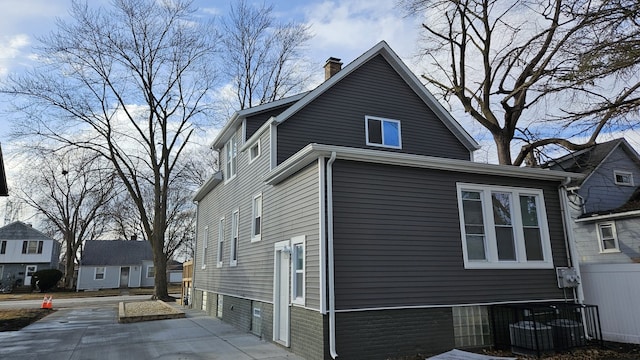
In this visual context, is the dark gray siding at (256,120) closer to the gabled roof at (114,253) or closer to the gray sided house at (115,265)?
the gray sided house at (115,265)

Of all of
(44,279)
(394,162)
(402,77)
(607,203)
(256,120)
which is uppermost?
(402,77)

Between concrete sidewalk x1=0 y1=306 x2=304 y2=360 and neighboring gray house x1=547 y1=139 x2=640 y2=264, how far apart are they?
12.6m

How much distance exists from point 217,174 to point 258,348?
26.9 ft

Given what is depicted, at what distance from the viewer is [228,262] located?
13.4 m

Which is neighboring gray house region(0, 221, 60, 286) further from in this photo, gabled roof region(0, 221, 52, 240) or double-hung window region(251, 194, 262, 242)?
double-hung window region(251, 194, 262, 242)

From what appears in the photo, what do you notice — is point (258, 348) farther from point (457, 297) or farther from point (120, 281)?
point (120, 281)

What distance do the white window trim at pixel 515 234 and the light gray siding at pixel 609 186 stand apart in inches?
416

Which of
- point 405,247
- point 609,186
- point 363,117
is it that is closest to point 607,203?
point 609,186

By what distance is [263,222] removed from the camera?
33.9 ft

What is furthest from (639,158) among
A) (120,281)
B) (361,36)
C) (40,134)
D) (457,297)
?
(120,281)

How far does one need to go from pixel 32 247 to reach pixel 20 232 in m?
1.91

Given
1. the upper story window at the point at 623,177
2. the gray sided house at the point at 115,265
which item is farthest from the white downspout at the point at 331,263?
the gray sided house at the point at 115,265

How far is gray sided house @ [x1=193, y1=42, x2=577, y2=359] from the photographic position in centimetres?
715

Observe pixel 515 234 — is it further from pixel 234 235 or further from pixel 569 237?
pixel 234 235
